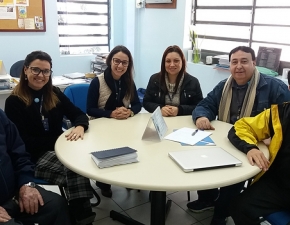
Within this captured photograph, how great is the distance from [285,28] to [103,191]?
2.50 m

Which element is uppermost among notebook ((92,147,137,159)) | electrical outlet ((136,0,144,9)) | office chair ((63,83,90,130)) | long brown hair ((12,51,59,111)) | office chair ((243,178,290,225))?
electrical outlet ((136,0,144,9))

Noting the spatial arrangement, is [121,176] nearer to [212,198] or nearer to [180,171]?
[180,171]

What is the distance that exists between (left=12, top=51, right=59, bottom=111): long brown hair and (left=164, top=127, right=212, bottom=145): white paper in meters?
0.81

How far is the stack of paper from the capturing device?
57.4 inches

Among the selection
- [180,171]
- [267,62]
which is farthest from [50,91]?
[267,62]

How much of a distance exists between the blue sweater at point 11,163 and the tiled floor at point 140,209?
74 centimetres

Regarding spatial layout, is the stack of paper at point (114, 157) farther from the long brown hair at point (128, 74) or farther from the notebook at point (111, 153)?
the long brown hair at point (128, 74)

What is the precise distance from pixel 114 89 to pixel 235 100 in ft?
3.06

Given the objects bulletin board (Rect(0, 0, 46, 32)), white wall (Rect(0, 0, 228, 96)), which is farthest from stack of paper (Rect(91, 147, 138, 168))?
bulletin board (Rect(0, 0, 46, 32))

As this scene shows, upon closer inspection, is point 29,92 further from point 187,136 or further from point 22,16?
point 22,16

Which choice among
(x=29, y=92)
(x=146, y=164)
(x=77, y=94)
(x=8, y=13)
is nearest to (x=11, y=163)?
(x=29, y=92)

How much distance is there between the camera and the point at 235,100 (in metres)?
2.25

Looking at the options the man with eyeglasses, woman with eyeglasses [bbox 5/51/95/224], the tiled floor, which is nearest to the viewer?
woman with eyeglasses [bbox 5/51/95/224]

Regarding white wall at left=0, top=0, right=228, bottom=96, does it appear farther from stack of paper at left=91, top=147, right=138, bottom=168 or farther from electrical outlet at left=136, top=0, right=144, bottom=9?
stack of paper at left=91, top=147, right=138, bottom=168
